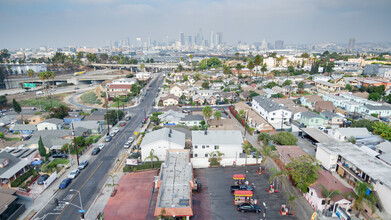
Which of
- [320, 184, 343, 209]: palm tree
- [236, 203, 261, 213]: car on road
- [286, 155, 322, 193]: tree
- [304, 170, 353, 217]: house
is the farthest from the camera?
[286, 155, 322, 193]: tree

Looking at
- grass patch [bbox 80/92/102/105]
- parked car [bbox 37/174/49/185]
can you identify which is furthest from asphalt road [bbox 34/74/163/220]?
grass patch [bbox 80/92/102/105]

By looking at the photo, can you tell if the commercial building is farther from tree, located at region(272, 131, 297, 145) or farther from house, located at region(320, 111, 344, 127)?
house, located at region(320, 111, 344, 127)

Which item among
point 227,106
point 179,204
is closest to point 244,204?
point 179,204

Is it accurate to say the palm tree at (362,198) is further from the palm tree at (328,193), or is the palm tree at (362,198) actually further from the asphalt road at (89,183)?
the asphalt road at (89,183)

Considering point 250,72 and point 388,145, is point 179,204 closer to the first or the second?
point 388,145

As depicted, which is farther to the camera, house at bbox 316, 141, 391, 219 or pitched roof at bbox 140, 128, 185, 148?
pitched roof at bbox 140, 128, 185, 148

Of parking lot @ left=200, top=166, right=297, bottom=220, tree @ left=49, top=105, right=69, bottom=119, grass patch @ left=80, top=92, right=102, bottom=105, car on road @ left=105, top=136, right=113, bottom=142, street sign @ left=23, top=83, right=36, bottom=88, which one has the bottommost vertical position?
parking lot @ left=200, top=166, right=297, bottom=220

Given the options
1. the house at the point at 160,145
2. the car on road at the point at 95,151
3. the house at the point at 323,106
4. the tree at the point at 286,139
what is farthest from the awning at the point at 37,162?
the house at the point at 323,106
